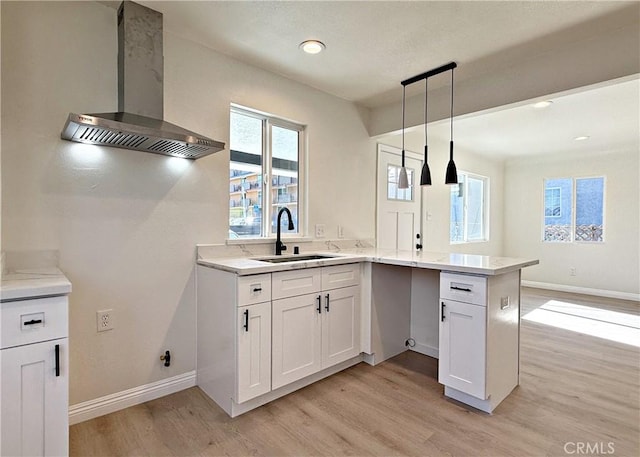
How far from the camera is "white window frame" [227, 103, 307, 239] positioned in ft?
9.40

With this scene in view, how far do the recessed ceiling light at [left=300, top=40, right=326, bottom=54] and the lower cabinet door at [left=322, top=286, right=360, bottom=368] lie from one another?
5.85 ft

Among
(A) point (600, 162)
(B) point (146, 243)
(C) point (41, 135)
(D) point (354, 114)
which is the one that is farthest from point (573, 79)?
(A) point (600, 162)

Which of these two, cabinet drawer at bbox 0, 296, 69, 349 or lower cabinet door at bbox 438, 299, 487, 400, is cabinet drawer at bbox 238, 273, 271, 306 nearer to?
cabinet drawer at bbox 0, 296, 69, 349

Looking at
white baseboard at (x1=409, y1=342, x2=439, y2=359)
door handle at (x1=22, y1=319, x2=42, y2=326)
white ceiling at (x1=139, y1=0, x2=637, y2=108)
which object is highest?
white ceiling at (x1=139, y1=0, x2=637, y2=108)

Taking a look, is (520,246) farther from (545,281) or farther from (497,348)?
(497,348)

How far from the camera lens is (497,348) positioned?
2.19 meters

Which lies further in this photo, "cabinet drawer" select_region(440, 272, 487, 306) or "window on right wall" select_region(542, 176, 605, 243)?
"window on right wall" select_region(542, 176, 605, 243)

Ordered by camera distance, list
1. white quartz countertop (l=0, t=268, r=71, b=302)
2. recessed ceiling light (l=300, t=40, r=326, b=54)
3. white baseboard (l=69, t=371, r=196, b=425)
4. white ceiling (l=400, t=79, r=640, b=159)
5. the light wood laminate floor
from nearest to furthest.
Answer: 1. white quartz countertop (l=0, t=268, r=71, b=302)
2. the light wood laminate floor
3. white baseboard (l=69, t=371, r=196, b=425)
4. recessed ceiling light (l=300, t=40, r=326, b=54)
5. white ceiling (l=400, t=79, r=640, b=159)

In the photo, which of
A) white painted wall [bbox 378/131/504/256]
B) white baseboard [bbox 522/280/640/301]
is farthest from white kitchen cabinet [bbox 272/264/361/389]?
white baseboard [bbox 522/280/640/301]

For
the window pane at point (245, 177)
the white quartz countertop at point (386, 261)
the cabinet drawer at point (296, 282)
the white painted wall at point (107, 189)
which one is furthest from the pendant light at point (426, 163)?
the white painted wall at point (107, 189)

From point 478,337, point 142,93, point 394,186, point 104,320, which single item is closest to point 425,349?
point 478,337

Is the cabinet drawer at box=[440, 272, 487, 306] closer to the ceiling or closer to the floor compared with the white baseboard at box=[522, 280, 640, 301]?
closer to the ceiling

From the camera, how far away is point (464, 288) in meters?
2.18

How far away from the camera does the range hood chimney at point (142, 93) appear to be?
190 centimetres
